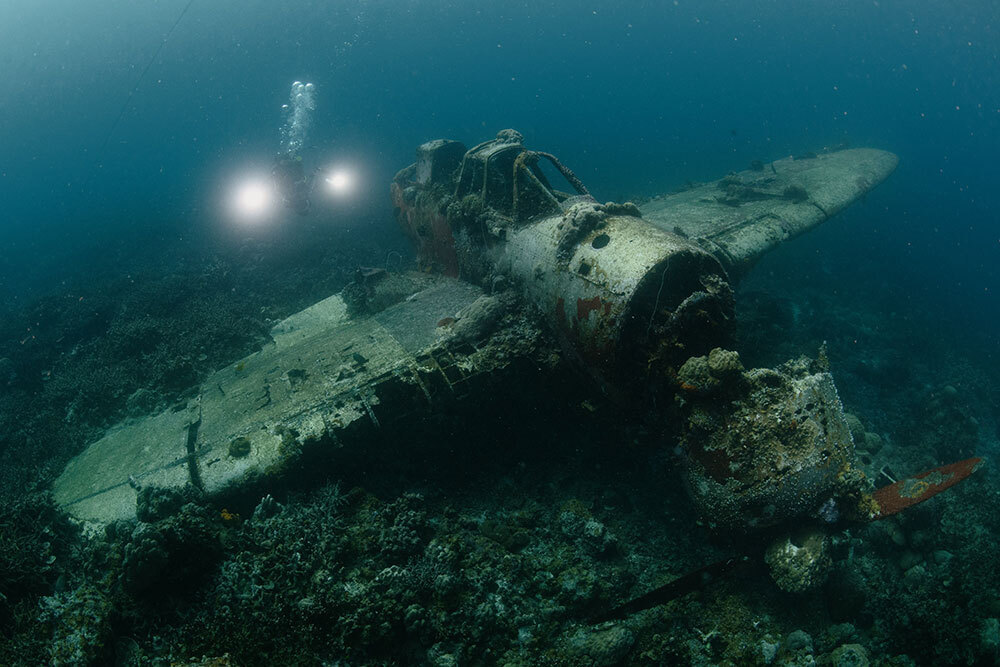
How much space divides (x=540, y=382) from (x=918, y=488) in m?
4.09

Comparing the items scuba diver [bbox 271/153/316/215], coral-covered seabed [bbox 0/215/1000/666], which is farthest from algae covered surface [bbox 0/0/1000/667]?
scuba diver [bbox 271/153/316/215]

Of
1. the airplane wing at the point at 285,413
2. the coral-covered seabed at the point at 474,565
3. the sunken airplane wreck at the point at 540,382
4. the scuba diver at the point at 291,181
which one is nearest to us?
the coral-covered seabed at the point at 474,565

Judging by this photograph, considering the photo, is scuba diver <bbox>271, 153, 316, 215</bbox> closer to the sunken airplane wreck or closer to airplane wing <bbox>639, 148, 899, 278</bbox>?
the sunken airplane wreck

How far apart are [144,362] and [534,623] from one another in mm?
9712

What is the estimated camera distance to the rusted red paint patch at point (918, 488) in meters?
4.43

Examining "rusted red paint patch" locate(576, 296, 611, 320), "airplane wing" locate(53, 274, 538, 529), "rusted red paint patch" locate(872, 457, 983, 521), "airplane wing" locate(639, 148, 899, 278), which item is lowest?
"rusted red paint patch" locate(872, 457, 983, 521)

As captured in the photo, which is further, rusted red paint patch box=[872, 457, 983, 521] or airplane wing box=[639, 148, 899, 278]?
airplane wing box=[639, 148, 899, 278]

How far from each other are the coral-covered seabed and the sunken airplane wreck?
399mm

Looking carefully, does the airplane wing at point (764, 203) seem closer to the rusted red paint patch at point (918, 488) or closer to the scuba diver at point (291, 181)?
the rusted red paint patch at point (918, 488)

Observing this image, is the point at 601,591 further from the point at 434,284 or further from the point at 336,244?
the point at 336,244

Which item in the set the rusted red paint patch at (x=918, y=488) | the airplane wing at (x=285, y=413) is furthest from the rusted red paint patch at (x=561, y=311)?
the rusted red paint patch at (x=918, y=488)

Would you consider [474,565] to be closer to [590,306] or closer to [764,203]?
[590,306]

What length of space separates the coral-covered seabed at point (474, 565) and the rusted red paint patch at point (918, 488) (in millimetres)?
507

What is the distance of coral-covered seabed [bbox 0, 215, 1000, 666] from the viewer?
382cm
